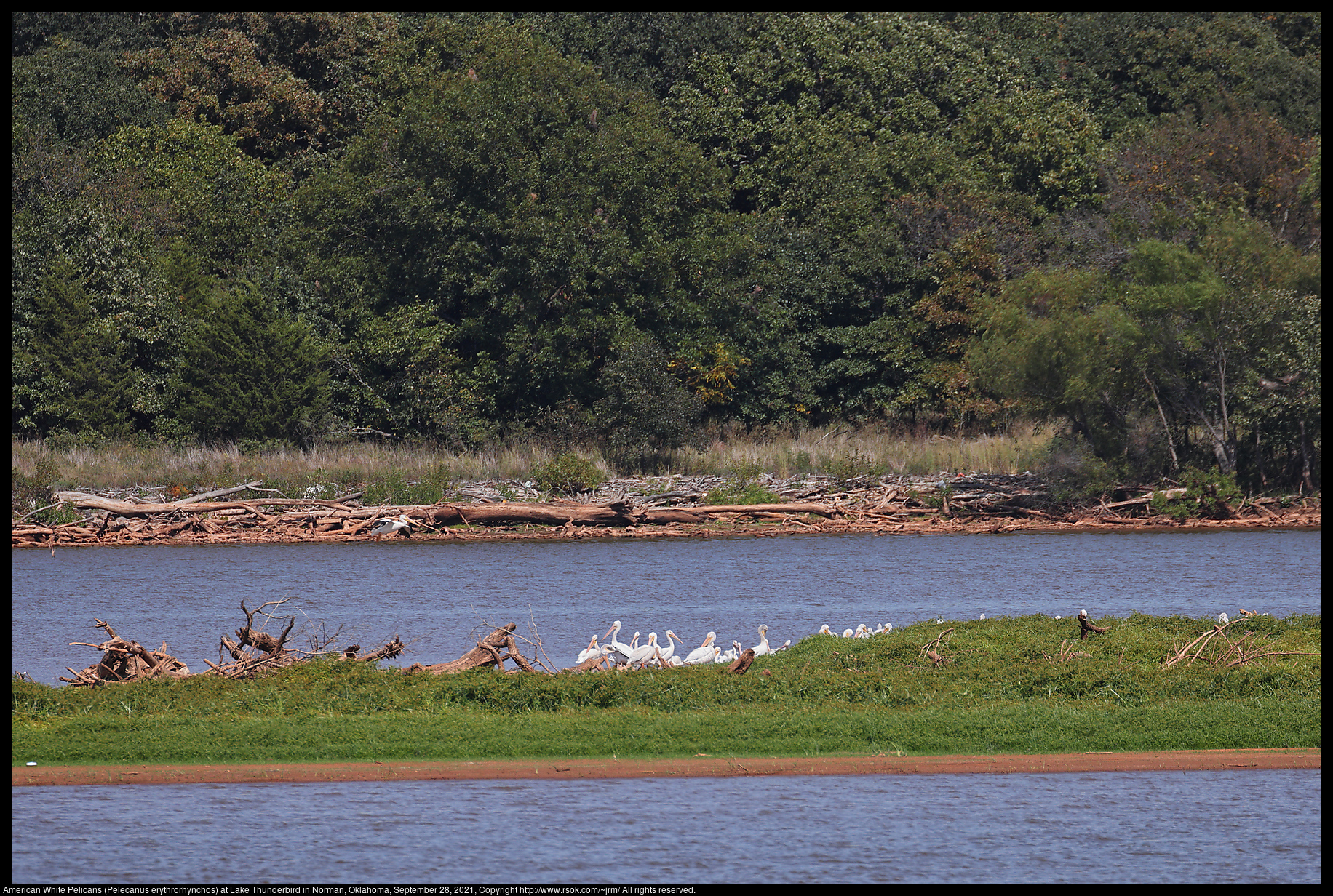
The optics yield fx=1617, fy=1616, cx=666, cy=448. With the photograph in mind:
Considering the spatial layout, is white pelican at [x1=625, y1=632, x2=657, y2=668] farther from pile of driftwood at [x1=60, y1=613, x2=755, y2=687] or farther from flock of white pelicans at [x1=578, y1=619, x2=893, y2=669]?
pile of driftwood at [x1=60, y1=613, x2=755, y2=687]

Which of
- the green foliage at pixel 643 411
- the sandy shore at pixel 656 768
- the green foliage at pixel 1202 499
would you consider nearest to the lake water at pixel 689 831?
the sandy shore at pixel 656 768

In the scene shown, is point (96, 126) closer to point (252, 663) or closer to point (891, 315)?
point (891, 315)

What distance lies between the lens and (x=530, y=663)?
1745 cm

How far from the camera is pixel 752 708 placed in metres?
15.1

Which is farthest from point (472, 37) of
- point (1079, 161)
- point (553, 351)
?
point (1079, 161)

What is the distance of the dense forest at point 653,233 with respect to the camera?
42156 mm

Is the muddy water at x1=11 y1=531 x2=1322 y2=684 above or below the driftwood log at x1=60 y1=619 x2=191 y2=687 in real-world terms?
below

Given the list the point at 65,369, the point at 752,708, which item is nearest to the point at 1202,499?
the point at 752,708

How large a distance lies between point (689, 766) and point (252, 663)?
5.67m

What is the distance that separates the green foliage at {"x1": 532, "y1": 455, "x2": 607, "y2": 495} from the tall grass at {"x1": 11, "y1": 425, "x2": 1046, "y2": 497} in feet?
1.98

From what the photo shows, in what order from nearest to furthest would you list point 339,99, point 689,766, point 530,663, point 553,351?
point 689,766 < point 530,663 < point 553,351 < point 339,99

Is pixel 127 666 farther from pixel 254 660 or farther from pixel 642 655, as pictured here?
pixel 642 655

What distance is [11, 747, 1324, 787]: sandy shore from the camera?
508 inches

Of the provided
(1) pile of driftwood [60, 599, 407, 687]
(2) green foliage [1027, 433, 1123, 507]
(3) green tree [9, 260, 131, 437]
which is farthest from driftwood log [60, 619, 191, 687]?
(3) green tree [9, 260, 131, 437]
